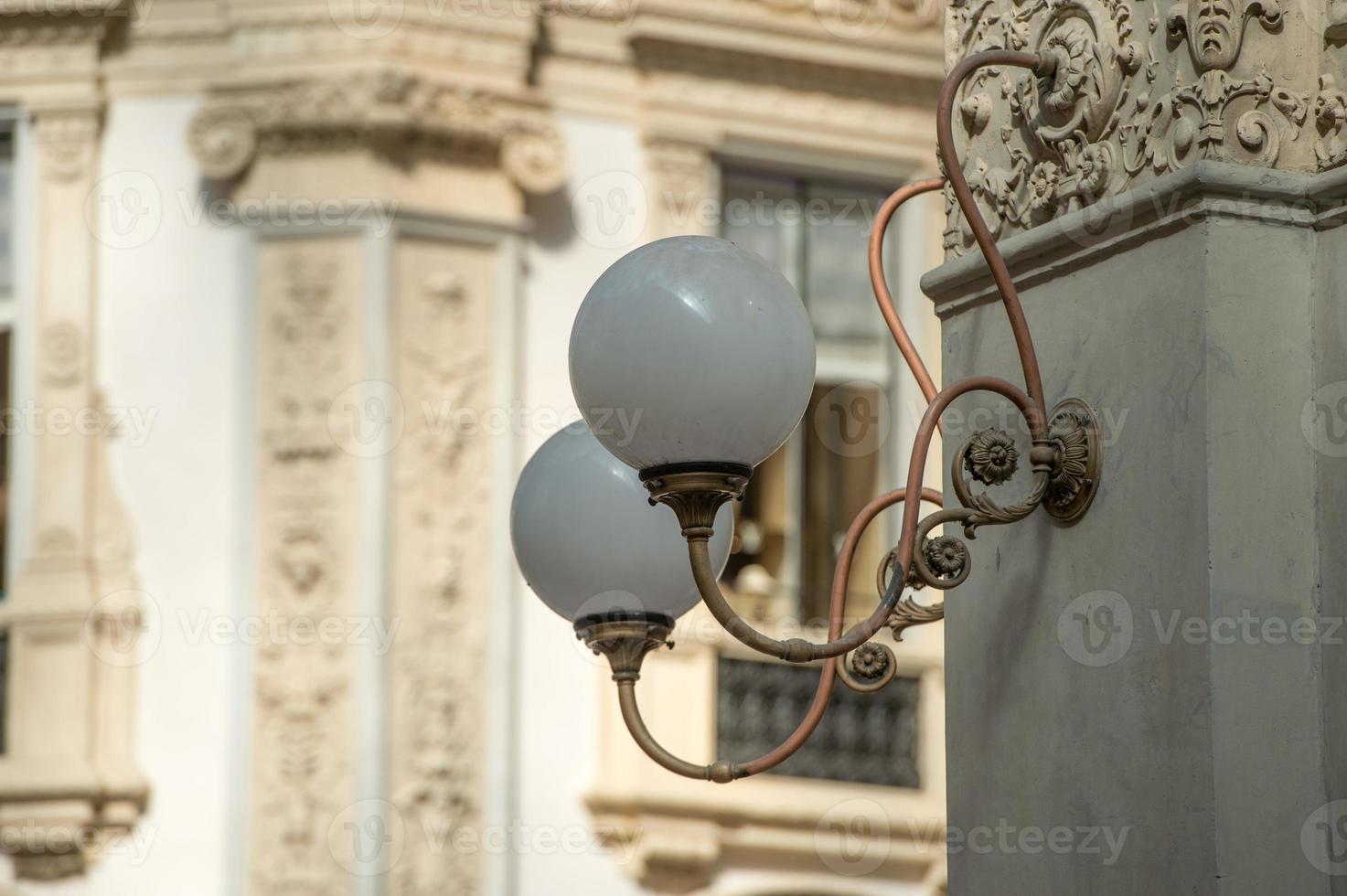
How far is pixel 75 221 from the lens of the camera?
10.0 m

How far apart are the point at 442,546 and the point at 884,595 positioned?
254 inches

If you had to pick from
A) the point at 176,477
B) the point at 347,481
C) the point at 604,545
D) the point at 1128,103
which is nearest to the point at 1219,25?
the point at 1128,103

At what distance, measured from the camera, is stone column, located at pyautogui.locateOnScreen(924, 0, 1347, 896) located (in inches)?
121

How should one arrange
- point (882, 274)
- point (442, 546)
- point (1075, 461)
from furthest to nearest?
point (442, 546)
point (882, 274)
point (1075, 461)

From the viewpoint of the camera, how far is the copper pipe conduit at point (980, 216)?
133 inches

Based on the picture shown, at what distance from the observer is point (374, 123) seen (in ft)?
31.5

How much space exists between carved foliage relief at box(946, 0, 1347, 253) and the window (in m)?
6.72

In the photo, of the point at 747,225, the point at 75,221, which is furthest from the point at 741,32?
the point at 75,221

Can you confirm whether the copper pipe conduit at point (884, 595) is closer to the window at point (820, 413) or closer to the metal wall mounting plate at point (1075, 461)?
the metal wall mounting plate at point (1075, 461)

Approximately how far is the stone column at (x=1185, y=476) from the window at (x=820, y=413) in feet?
22.6

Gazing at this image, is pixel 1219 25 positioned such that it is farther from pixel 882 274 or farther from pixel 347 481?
pixel 347 481

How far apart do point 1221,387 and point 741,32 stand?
7.60m

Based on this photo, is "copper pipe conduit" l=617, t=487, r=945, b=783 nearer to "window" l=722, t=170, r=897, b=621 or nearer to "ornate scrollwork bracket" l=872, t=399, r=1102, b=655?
"ornate scrollwork bracket" l=872, t=399, r=1102, b=655

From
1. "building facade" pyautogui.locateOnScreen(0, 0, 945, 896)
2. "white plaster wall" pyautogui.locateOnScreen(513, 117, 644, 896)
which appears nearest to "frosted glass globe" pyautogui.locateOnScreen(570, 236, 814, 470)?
"building facade" pyautogui.locateOnScreen(0, 0, 945, 896)
